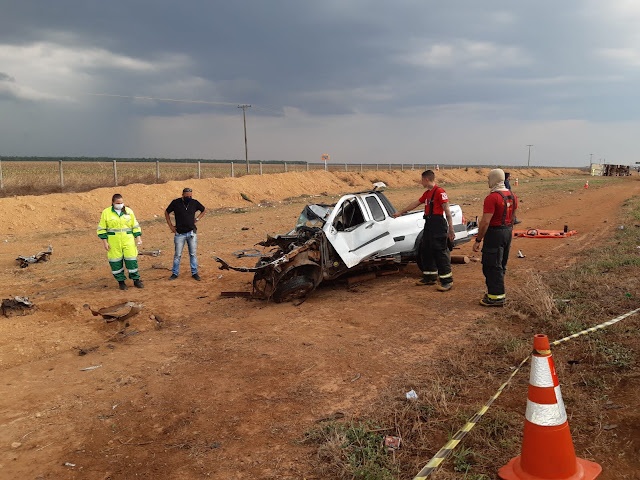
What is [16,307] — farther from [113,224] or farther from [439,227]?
[439,227]

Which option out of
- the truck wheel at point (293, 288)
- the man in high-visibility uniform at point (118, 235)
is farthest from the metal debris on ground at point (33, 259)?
the truck wheel at point (293, 288)

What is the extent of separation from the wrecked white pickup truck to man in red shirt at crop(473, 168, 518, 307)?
2.07 m

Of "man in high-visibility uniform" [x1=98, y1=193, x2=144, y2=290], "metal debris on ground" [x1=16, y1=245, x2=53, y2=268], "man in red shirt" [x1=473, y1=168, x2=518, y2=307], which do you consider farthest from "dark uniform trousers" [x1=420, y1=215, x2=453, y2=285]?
"metal debris on ground" [x1=16, y1=245, x2=53, y2=268]

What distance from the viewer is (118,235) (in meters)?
8.36

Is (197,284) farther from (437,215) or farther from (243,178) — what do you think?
(243,178)

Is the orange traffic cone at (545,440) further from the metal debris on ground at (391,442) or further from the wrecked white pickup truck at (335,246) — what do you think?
the wrecked white pickup truck at (335,246)

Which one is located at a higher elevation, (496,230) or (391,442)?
(496,230)

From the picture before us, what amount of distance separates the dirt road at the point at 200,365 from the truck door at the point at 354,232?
2.39 ft

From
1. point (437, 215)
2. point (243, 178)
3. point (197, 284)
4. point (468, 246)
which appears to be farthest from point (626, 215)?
point (243, 178)

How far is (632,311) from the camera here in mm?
5426

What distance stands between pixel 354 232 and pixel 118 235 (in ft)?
14.4

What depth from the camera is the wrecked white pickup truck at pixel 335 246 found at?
730 cm

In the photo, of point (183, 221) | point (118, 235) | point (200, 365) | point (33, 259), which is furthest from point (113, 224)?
point (33, 259)

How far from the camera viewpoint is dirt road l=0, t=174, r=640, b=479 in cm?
348
